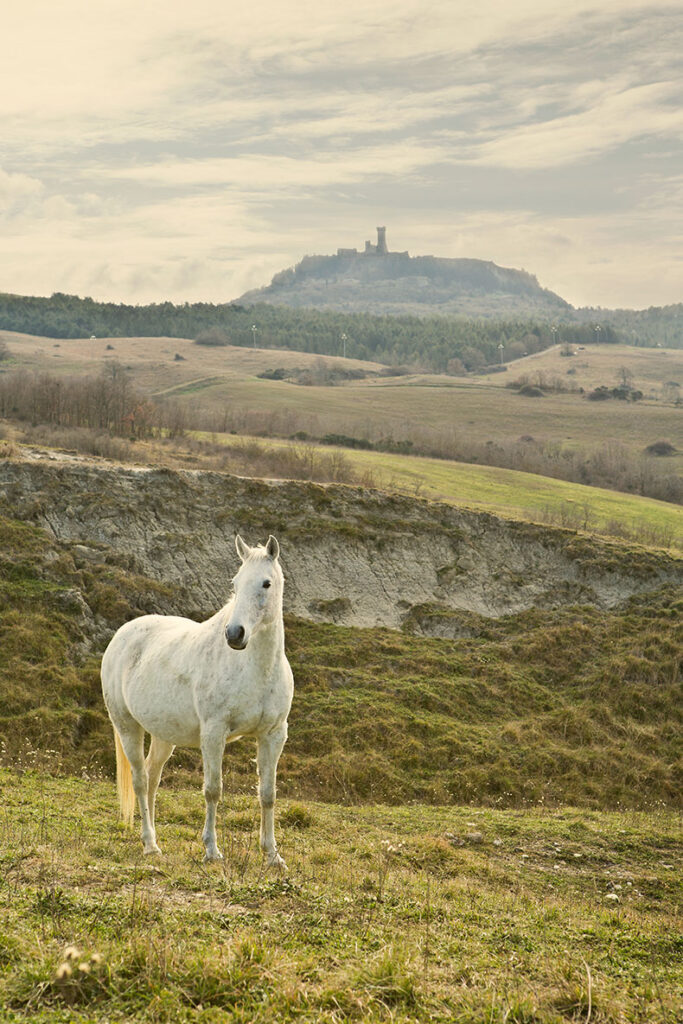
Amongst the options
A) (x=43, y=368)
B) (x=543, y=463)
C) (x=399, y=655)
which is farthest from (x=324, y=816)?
(x=43, y=368)

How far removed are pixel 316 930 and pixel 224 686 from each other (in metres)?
3.62

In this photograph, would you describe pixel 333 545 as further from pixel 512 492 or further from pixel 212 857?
pixel 512 492

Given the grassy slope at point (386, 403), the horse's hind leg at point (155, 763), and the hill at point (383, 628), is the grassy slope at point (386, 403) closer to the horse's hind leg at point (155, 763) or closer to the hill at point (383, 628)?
the hill at point (383, 628)

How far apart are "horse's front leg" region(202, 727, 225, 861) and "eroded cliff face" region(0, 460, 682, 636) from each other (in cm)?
1834

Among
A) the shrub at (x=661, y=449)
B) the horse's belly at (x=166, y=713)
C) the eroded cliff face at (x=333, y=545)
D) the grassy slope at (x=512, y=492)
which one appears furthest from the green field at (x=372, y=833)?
the shrub at (x=661, y=449)

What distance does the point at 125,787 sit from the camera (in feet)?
37.9

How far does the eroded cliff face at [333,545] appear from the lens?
99.3ft

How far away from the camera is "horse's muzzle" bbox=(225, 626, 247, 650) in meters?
8.78

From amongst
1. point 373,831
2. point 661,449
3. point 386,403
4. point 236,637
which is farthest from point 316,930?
point 386,403

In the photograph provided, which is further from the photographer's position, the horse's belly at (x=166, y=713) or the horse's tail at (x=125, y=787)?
the horse's tail at (x=125, y=787)

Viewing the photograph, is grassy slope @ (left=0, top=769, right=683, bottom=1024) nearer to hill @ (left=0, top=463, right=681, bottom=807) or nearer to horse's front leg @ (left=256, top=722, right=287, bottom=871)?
horse's front leg @ (left=256, top=722, right=287, bottom=871)

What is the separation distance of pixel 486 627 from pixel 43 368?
139610 millimetres

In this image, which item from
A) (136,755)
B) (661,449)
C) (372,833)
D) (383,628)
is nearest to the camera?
(136,755)

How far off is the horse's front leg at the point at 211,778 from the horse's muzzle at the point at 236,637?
1558mm
